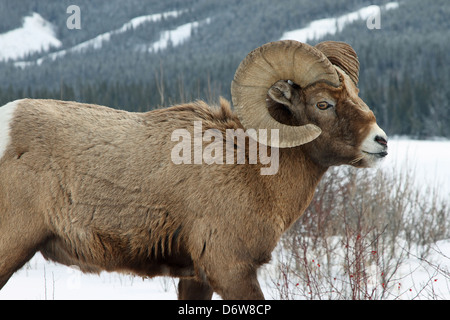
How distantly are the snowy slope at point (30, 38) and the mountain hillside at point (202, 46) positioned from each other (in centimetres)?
38

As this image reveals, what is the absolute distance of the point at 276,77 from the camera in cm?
425

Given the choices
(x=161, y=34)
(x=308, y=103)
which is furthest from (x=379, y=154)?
(x=161, y=34)

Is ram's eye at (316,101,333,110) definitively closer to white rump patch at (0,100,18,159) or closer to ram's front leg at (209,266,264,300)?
Result: ram's front leg at (209,266,264,300)

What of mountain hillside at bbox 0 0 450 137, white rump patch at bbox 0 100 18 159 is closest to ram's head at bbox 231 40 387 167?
white rump patch at bbox 0 100 18 159

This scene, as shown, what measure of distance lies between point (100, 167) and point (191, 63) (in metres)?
90.1

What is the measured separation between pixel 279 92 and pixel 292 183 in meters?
0.72

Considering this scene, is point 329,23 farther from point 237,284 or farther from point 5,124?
point 237,284

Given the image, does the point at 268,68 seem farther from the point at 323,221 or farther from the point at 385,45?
the point at 385,45

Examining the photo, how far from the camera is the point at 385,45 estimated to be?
85312mm

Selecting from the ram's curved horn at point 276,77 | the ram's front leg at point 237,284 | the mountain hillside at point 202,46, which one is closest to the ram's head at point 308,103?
the ram's curved horn at point 276,77

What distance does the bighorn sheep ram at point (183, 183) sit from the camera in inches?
160

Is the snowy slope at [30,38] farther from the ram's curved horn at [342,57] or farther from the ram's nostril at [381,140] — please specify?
the ram's nostril at [381,140]

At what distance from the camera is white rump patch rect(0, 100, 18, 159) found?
13.8 ft

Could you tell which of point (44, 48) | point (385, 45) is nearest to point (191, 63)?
point (385, 45)
